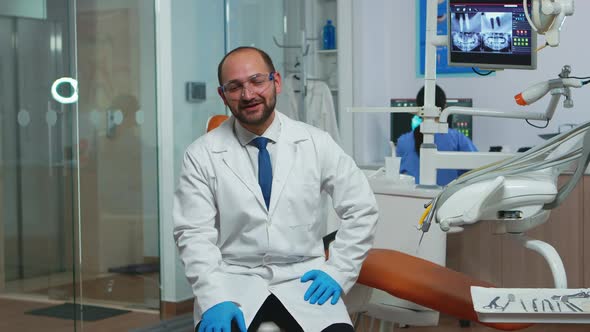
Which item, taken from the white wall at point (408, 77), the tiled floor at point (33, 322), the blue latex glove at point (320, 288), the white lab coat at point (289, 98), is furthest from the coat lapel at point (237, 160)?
the white wall at point (408, 77)

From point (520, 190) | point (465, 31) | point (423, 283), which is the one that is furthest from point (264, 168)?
point (465, 31)

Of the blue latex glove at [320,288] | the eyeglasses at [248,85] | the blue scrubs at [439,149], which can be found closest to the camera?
the blue latex glove at [320,288]

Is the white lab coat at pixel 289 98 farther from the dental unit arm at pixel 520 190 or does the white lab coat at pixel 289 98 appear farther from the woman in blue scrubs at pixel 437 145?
the dental unit arm at pixel 520 190

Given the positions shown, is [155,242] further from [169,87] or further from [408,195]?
[408,195]

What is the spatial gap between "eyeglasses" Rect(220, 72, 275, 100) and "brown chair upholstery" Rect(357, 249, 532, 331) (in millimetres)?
646

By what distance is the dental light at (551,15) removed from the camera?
6.54 ft

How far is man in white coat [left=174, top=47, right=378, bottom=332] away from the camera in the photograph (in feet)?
6.86

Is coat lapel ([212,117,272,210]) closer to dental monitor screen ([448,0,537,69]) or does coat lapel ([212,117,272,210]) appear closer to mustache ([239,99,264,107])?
mustache ([239,99,264,107])

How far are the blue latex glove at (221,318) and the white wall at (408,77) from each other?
3.76 meters

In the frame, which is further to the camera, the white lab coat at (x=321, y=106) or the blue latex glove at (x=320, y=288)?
the white lab coat at (x=321, y=106)

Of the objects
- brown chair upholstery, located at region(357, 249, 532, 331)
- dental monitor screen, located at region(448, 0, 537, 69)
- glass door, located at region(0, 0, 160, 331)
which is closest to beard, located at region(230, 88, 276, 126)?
brown chair upholstery, located at region(357, 249, 532, 331)

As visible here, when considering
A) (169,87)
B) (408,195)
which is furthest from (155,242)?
(408,195)

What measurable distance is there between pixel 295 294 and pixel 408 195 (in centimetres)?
105

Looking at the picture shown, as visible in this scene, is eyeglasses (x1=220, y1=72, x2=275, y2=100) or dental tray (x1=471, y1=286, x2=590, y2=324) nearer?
dental tray (x1=471, y1=286, x2=590, y2=324)
